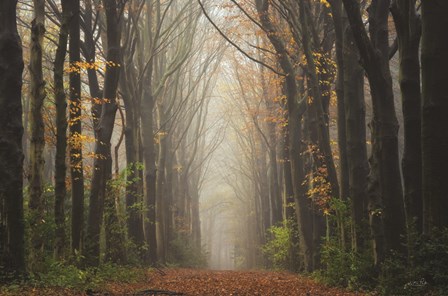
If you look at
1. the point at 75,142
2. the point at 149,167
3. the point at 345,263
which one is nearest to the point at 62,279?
the point at 75,142

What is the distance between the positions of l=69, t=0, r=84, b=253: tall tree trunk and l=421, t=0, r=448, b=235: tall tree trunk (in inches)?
305

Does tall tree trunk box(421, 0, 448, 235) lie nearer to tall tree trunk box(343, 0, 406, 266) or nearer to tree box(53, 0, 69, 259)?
tall tree trunk box(343, 0, 406, 266)

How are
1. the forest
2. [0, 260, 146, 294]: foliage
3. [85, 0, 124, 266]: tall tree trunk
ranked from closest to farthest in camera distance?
the forest → [0, 260, 146, 294]: foliage → [85, 0, 124, 266]: tall tree trunk

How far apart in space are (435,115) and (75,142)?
8.54 metres

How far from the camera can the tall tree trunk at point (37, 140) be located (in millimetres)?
9492

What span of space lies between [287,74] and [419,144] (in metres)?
7.74

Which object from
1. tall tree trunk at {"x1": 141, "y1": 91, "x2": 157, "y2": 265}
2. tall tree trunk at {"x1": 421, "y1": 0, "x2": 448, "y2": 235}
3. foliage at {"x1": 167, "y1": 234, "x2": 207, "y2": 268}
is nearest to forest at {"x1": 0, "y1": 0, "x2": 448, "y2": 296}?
tall tree trunk at {"x1": 421, "y1": 0, "x2": 448, "y2": 235}

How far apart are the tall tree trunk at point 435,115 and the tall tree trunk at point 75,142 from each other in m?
7.75

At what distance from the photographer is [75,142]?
470 inches

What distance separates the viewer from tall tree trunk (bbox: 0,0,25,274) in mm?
7965

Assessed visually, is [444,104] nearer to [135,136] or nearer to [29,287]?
[29,287]

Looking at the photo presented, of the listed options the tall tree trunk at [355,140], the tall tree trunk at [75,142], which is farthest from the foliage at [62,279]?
the tall tree trunk at [355,140]

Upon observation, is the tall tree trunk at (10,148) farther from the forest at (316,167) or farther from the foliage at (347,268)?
the foliage at (347,268)

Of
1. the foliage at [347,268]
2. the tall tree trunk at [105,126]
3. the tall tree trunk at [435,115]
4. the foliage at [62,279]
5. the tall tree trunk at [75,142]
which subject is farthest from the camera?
the tall tree trunk at [105,126]
